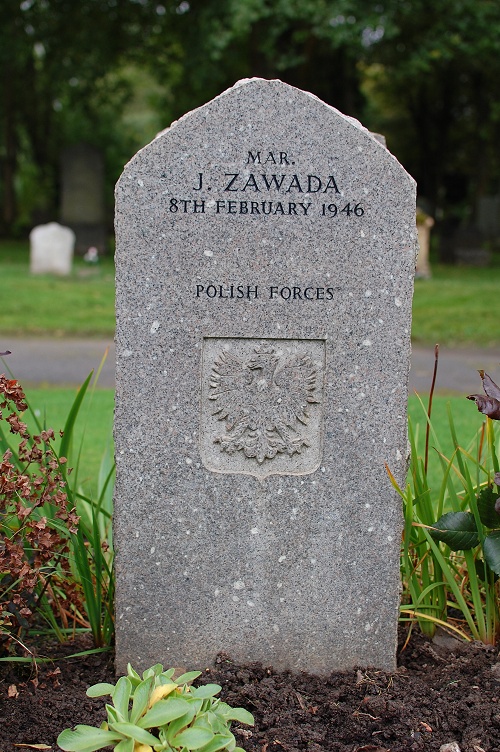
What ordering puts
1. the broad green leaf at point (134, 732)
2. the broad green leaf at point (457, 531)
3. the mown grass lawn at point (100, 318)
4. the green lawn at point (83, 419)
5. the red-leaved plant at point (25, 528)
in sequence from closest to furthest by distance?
1. the broad green leaf at point (134, 732)
2. the red-leaved plant at point (25, 528)
3. the broad green leaf at point (457, 531)
4. the green lawn at point (83, 419)
5. the mown grass lawn at point (100, 318)

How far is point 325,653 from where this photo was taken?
2.91 meters

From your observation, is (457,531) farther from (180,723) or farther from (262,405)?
(180,723)

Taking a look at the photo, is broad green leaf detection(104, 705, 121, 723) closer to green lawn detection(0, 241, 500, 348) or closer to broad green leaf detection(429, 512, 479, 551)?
broad green leaf detection(429, 512, 479, 551)

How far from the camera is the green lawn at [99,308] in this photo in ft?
32.7

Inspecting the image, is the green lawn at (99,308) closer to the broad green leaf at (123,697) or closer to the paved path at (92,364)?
the paved path at (92,364)

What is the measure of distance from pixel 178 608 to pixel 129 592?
176 mm

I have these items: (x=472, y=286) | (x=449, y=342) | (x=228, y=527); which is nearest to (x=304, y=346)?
(x=228, y=527)

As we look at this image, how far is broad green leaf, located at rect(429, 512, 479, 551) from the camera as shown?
2834 millimetres

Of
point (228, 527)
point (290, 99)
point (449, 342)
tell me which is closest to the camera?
point (290, 99)

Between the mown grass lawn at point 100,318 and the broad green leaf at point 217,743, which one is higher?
the mown grass lawn at point 100,318

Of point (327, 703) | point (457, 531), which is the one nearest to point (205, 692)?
point (327, 703)

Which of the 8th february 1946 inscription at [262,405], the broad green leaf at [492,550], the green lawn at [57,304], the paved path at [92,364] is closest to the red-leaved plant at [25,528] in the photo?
the 8th february 1946 inscription at [262,405]

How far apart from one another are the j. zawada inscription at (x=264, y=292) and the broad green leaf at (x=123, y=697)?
118 cm

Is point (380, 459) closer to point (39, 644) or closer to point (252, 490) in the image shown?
point (252, 490)
